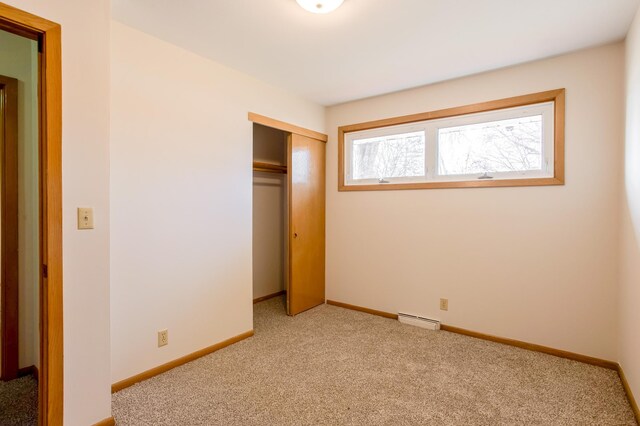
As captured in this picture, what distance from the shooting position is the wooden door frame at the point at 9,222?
2.17m

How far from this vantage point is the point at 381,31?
2230 mm

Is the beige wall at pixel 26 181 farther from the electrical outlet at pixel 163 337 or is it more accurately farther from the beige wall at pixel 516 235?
the beige wall at pixel 516 235

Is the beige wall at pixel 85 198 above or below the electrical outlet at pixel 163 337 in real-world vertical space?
above

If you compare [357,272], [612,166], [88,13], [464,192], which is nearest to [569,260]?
[612,166]

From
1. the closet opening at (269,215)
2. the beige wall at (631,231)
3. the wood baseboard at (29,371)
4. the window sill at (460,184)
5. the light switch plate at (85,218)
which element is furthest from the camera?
the closet opening at (269,215)

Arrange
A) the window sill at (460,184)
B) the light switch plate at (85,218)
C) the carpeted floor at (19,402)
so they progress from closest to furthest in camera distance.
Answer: the light switch plate at (85,218), the carpeted floor at (19,402), the window sill at (460,184)

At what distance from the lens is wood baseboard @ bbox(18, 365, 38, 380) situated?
7.34 feet

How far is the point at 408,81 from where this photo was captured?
3168mm

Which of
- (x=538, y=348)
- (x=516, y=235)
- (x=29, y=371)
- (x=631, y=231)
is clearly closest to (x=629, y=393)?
(x=538, y=348)

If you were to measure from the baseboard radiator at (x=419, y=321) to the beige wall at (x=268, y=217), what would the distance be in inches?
68.8

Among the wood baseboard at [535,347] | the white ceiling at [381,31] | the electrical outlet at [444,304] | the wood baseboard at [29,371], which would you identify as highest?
the white ceiling at [381,31]

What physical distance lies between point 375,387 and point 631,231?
1913 millimetres

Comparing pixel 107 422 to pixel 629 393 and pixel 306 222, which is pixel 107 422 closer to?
pixel 306 222

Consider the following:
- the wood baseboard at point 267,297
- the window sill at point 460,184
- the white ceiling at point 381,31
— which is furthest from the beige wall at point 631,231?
the wood baseboard at point 267,297
